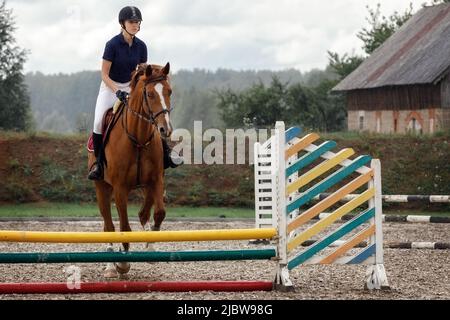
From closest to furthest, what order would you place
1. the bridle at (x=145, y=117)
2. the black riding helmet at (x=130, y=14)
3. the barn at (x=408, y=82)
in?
the bridle at (x=145, y=117), the black riding helmet at (x=130, y=14), the barn at (x=408, y=82)

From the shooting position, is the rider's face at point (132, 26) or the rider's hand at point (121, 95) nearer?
the rider's hand at point (121, 95)

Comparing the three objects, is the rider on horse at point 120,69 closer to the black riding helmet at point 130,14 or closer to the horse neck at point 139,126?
the black riding helmet at point 130,14

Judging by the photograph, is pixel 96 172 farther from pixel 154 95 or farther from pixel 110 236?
pixel 110 236

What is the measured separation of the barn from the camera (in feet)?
160

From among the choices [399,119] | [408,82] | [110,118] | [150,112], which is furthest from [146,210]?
[399,119]

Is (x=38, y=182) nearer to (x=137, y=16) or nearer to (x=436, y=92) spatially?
(x=137, y=16)

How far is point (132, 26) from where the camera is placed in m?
11.8

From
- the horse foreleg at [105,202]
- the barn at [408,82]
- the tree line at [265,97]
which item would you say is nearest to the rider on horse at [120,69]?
the horse foreleg at [105,202]

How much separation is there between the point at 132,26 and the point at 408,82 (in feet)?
128

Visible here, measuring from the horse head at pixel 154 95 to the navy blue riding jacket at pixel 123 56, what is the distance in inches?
29.4

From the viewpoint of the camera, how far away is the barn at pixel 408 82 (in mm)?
48812

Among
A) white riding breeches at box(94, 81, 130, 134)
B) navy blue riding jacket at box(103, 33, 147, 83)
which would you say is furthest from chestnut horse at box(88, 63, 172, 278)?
navy blue riding jacket at box(103, 33, 147, 83)

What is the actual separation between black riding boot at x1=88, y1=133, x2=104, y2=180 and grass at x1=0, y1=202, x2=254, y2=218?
1173 cm

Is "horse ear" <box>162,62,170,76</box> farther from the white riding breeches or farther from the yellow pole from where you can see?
the yellow pole
